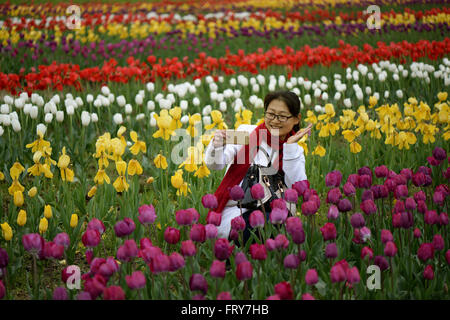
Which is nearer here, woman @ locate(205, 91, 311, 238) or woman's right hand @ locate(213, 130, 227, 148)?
woman's right hand @ locate(213, 130, 227, 148)

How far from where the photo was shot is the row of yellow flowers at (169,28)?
31.1 feet

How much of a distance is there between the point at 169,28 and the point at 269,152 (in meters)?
8.50

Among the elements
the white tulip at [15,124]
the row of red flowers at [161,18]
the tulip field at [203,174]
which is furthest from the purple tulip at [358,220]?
the row of red flowers at [161,18]

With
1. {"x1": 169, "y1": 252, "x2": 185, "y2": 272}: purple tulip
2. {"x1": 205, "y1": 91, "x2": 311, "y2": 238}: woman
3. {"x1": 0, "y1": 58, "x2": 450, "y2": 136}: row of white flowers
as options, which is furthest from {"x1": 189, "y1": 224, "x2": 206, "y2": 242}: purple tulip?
{"x1": 0, "y1": 58, "x2": 450, "y2": 136}: row of white flowers

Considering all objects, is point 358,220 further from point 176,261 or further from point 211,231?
point 176,261

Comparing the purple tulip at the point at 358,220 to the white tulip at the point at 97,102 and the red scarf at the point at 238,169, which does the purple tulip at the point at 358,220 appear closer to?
the red scarf at the point at 238,169

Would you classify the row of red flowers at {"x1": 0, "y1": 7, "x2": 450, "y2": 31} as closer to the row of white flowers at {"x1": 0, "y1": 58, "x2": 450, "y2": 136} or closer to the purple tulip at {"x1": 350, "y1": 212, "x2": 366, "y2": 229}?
the row of white flowers at {"x1": 0, "y1": 58, "x2": 450, "y2": 136}

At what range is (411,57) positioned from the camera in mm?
7426

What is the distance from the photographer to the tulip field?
2209 mm

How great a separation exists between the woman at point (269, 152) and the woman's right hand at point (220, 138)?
0.03 meters

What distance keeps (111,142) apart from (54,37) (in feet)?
23.2
